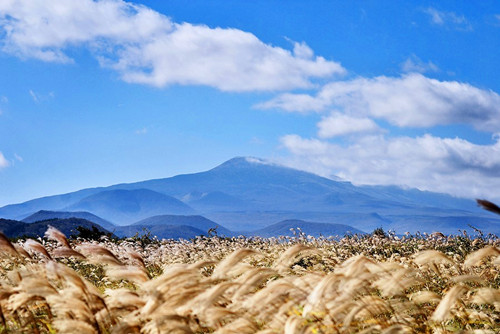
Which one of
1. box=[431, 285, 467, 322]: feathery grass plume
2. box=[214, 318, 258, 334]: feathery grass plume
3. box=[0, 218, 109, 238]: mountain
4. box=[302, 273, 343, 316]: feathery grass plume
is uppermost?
box=[0, 218, 109, 238]: mountain

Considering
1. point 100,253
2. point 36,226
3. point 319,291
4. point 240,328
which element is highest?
point 36,226

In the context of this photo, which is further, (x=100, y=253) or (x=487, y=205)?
(x=100, y=253)

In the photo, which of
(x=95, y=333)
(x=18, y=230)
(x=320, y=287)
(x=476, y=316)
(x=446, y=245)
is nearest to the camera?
(x=320, y=287)

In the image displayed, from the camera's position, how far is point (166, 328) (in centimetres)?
400

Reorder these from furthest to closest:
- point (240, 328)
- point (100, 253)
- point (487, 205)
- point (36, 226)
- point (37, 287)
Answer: point (36, 226) → point (100, 253) → point (37, 287) → point (240, 328) → point (487, 205)

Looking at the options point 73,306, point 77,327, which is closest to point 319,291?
point 77,327

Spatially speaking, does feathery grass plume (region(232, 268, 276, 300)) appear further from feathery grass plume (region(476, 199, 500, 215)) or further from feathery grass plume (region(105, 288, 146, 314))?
feathery grass plume (region(476, 199, 500, 215))

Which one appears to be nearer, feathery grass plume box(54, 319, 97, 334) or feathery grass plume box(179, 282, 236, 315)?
feathery grass plume box(179, 282, 236, 315)

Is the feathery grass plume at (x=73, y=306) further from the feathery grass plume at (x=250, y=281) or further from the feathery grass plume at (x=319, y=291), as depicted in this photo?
the feathery grass plume at (x=319, y=291)

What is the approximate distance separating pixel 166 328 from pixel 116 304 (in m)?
0.79

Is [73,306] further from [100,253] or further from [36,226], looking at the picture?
[36,226]

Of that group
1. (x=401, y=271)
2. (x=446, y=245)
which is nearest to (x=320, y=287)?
(x=401, y=271)

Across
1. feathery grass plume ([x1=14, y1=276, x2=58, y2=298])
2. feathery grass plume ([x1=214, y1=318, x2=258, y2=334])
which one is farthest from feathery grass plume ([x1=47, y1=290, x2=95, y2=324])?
feathery grass plume ([x1=214, y1=318, x2=258, y2=334])

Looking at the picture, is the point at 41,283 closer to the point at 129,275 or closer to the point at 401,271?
the point at 129,275
